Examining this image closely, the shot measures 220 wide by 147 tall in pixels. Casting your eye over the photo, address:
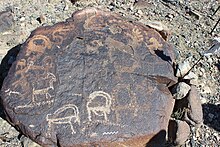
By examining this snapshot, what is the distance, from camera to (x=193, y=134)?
2682 millimetres

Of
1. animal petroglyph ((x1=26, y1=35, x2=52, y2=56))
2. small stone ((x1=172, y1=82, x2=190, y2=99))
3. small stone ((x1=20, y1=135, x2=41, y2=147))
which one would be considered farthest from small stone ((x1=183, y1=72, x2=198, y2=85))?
small stone ((x1=20, y1=135, x2=41, y2=147))

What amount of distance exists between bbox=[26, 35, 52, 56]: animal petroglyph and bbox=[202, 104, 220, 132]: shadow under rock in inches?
49.3

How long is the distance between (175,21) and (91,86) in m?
1.39

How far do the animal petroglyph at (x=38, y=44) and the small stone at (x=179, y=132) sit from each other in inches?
41.7

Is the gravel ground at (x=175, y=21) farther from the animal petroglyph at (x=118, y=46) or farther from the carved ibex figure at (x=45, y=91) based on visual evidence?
the animal petroglyph at (x=118, y=46)

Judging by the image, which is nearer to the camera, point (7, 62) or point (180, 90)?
point (180, 90)

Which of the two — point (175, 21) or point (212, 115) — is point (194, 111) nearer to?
point (212, 115)

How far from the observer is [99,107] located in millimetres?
2479

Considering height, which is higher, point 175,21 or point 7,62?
point 175,21

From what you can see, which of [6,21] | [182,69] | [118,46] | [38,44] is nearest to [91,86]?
[118,46]

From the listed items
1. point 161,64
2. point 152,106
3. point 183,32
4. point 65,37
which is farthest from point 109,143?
point 183,32

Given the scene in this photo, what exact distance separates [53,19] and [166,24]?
1040 mm

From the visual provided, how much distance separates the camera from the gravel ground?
3006 mm

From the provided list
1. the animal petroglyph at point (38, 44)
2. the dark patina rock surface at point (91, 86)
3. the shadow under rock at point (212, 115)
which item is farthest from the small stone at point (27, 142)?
the shadow under rock at point (212, 115)
